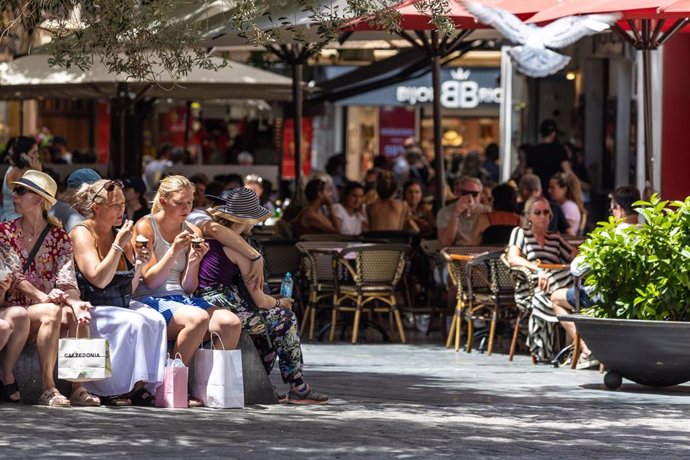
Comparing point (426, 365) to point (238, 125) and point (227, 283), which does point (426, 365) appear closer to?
point (227, 283)

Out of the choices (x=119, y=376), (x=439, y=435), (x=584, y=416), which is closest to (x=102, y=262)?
(x=119, y=376)

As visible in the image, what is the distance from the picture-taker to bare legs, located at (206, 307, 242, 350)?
10.1 meters

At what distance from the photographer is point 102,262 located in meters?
10.0

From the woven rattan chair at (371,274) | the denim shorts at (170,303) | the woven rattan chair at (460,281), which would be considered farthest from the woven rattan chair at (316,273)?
the denim shorts at (170,303)

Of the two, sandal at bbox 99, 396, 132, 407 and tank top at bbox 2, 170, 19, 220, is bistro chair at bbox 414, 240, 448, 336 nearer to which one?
tank top at bbox 2, 170, 19, 220

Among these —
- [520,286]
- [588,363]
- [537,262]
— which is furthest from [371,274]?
[588,363]

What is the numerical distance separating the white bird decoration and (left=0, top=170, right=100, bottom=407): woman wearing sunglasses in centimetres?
408

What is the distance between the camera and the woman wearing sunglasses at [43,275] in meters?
9.85

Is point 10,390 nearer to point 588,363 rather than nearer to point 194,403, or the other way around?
point 194,403

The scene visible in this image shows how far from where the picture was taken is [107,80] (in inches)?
698

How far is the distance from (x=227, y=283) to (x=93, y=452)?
2.36 m

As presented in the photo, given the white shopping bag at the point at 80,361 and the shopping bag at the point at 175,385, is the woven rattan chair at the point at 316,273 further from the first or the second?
the white shopping bag at the point at 80,361

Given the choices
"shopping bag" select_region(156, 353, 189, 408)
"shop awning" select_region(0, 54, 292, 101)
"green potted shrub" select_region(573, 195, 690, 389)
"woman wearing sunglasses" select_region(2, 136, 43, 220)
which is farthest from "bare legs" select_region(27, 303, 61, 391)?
"shop awning" select_region(0, 54, 292, 101)

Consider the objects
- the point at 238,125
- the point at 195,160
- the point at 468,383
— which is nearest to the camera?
the point at 468,383
